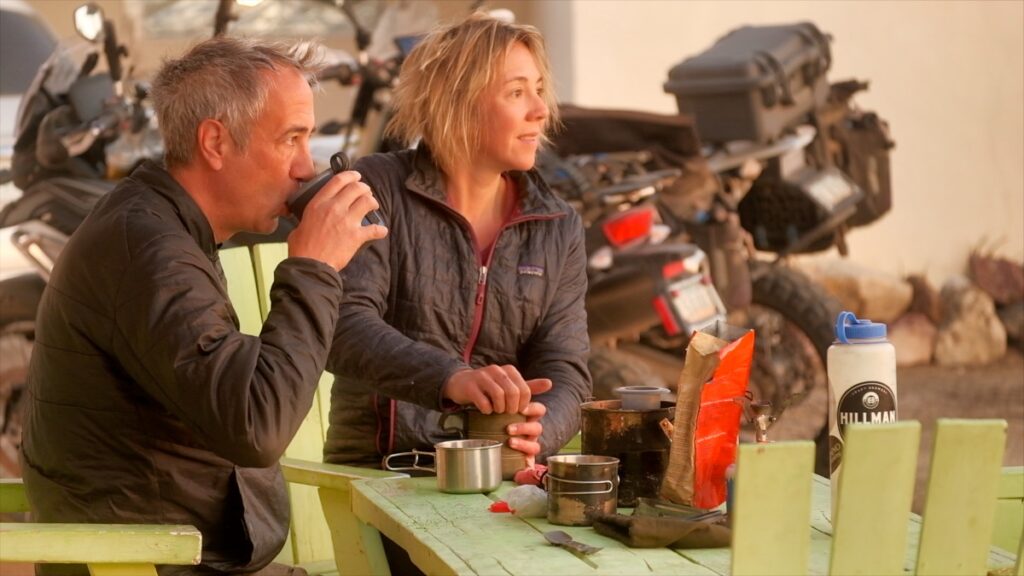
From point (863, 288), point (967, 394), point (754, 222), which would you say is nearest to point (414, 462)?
point (754, 222)

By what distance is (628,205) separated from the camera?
5281mm

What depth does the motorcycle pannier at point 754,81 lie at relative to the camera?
18.4ft

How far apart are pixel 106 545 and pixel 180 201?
21.6 inches

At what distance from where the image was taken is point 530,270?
3045 millimetres

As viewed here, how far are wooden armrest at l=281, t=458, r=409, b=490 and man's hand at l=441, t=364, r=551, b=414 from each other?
0.71ft

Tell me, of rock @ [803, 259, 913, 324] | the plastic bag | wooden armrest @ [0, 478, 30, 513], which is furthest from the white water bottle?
rock @ [803, 259, 913, 324]

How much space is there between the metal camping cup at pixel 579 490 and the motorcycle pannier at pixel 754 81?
140 inches

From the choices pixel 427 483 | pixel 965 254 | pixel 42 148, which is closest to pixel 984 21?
pixel 965 254

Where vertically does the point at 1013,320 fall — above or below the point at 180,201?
below

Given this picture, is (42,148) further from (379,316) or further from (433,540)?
(433,540)

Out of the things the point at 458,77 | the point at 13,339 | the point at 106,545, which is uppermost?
the point at 458,77

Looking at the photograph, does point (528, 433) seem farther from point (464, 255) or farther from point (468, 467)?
point (464, 255)

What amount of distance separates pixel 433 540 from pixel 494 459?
0.36 metres

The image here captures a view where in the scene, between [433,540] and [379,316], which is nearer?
[433,540]
